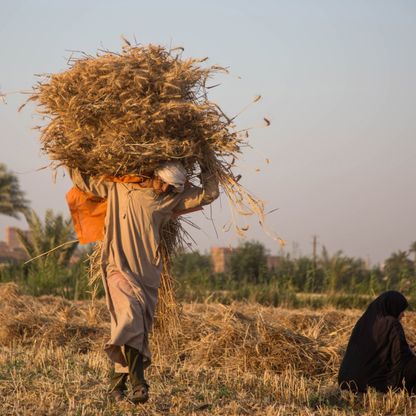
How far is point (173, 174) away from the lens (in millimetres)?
6359

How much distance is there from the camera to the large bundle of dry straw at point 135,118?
253 inches

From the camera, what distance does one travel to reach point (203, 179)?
22.4 feet

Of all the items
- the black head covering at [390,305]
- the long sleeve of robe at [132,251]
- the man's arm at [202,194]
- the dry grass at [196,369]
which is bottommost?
the dry grass at [196,369]

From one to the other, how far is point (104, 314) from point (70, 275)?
5.55m

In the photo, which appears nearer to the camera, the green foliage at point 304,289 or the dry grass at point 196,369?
the dry grass at point 196,369

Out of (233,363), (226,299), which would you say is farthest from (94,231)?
(226,299)

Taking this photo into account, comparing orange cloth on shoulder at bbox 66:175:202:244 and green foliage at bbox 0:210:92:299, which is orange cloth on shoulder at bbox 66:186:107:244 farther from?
green foliage at bbox 0:210:92:299

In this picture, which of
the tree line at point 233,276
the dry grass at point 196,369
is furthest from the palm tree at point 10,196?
the dry grass at point 196,369

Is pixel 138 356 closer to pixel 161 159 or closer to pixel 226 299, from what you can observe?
pixel 161 159

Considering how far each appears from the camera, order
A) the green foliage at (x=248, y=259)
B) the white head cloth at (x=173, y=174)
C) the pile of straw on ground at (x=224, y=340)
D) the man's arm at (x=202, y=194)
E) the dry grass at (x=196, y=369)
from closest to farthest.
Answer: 1. the dry grass at (x=196, y=369)
2. the white head cloth at (x=173, y=174)
3. the man's arm at (x=202, y=194)
4. the pile of straw on ground at (x=224, y=340)
5. the green foliage at (x=248, y=259)

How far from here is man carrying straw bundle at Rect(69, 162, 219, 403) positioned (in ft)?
19.8

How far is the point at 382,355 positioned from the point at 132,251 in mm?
2264

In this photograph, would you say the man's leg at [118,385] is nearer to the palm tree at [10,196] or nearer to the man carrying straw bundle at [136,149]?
the man carrying straw bundle at [136,149]

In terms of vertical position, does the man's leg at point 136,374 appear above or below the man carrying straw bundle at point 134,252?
below
